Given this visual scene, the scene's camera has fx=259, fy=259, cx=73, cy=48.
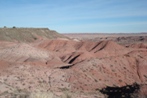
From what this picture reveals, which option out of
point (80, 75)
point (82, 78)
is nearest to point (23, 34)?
point (80, 75)

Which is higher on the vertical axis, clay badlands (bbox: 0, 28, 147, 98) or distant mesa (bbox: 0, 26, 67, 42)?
distant mesa (bbox: 0, 26, 67, 42)

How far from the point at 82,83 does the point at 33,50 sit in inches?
1109

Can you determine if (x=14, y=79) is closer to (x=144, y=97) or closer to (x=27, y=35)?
(x=144, y=97)

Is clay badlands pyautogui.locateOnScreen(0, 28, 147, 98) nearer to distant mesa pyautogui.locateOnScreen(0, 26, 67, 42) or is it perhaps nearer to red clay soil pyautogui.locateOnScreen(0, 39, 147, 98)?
red clay soil pyautogui.locateOnScreen(0, 39, 147, 98)

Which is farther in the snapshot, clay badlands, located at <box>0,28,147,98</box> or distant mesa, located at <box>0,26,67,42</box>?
distant mesa, located at <box>0,26,67,42</box>

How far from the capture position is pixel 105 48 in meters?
62.0

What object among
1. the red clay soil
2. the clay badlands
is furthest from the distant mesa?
the red clay soil

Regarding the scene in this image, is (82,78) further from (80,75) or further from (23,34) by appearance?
(23,34)

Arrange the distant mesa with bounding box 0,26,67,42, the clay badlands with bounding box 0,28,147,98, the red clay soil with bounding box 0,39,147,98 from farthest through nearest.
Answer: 1. the distant mesa with bounding box 0,26,67,42
2. the red clay soil with bounding box 0,39,147,98
3. the clay badlands with bounding box 0,28,147,98

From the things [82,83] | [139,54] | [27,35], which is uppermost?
[27,35]

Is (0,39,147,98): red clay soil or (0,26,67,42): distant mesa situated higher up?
(0,26,67,42): distant mesa

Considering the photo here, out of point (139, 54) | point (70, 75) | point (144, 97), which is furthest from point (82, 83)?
point (139, 54)

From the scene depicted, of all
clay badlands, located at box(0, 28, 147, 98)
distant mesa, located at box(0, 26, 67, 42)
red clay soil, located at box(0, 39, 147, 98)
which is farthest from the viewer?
distant mesa, located at box(0, 26, 67, 42)

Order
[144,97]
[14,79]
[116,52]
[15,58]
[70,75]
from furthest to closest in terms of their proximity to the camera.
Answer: [116,52], [15,58], [70,75], [14,79], [144,97]
